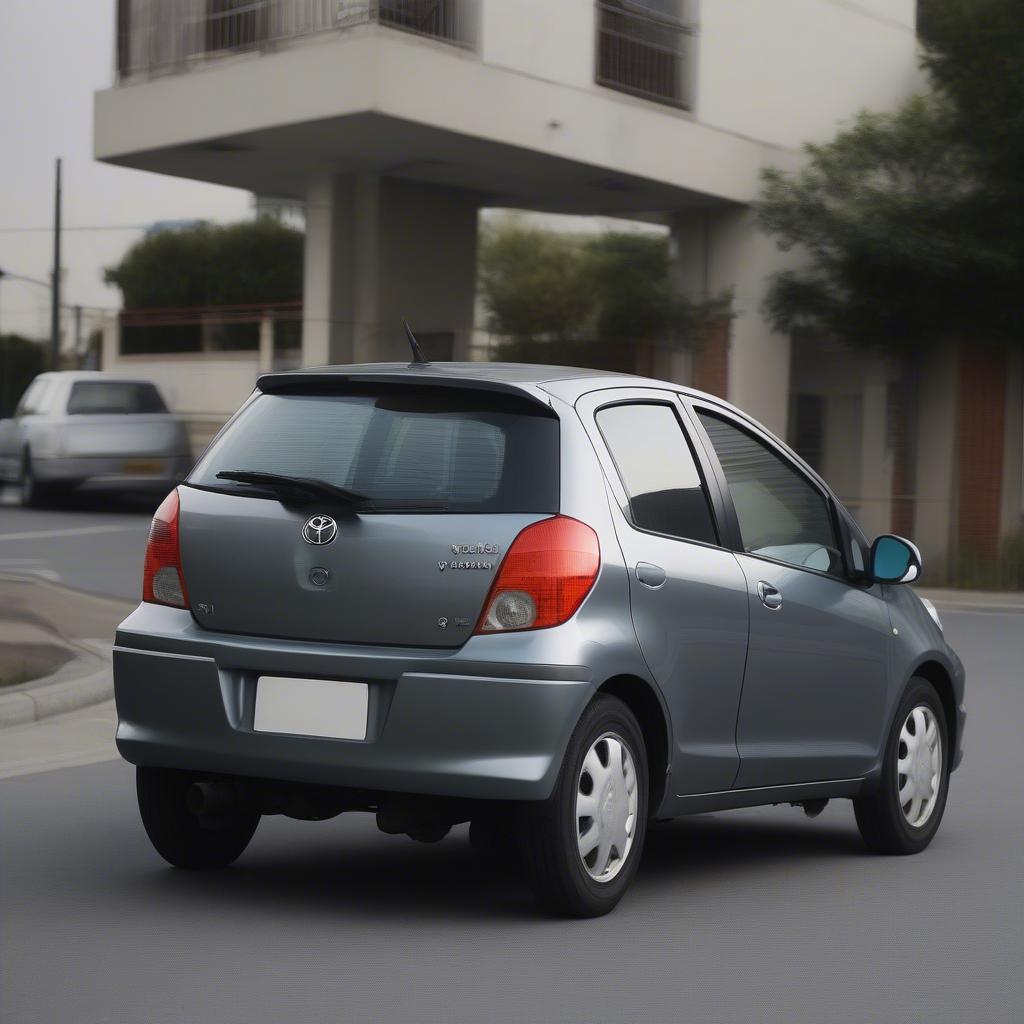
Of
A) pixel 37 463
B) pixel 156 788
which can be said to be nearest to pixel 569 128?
pixel 37 463

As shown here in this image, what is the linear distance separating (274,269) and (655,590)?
158 feet

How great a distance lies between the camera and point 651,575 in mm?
5977

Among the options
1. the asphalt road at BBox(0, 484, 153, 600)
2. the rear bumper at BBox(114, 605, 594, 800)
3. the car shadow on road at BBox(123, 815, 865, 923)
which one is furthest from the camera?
the asphalt road at BBox(0, 484, 153, 600)

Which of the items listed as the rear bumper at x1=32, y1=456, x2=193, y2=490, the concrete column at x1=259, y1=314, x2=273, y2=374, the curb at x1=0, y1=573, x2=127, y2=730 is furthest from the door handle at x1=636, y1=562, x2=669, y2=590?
the concrete column at x1=259, y1=314, x2=273, y2=374

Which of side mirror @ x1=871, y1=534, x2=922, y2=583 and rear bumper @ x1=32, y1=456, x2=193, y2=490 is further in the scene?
rear bumper @ x1=32, y1=456, x2=193, y2=490

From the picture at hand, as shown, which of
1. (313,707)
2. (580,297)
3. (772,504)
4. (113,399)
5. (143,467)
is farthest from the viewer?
(113,399)

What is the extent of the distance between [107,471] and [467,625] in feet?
80.9

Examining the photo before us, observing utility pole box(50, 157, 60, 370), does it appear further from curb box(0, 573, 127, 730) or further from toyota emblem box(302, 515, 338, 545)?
toyota emblem box(302, 515, 338, 545)

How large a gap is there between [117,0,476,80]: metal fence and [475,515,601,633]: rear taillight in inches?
767

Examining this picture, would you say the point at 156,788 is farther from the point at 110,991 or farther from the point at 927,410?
the point at 927,410

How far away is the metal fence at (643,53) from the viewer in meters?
27.0

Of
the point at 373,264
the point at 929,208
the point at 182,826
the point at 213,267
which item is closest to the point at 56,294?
the point at 213,267

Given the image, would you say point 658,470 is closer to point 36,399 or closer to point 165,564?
point 165,564

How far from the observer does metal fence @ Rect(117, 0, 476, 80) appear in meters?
24.6
